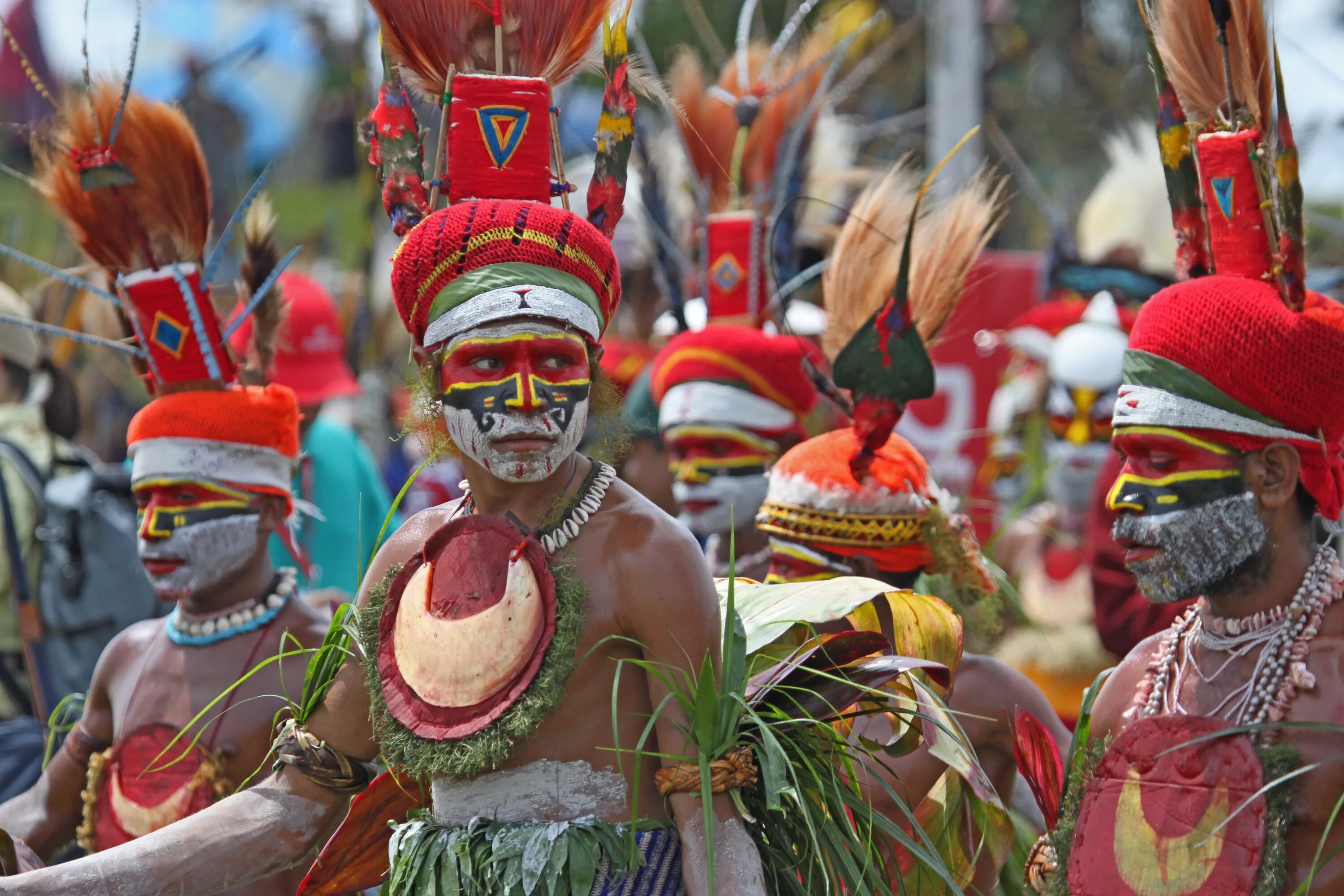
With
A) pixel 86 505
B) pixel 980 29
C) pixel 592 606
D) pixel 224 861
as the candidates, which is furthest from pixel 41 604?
pixel 980 29

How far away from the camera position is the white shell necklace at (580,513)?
9.73 ft

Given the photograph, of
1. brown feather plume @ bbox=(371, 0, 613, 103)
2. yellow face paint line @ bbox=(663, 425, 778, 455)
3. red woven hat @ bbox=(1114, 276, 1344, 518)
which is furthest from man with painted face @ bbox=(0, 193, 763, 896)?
yellow face paint line @ bbox=(663, 425, 778, 455)

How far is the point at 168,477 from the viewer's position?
4312 millimetres

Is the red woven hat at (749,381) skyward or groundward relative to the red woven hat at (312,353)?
groundward

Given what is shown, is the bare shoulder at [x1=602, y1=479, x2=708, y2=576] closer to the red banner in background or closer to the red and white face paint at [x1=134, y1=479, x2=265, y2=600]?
the red and white face paint at [x1=134, y1=479, x2=265, y2=600]

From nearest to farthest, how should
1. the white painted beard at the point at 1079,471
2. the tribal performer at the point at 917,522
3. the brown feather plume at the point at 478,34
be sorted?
1. the brown feather plume at the point at 478,34
2. the tribal performer at the point at 917,522
3. the white painted beard at the point at 1079,471

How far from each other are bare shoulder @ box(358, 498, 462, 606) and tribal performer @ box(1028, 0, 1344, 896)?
50.5 inches

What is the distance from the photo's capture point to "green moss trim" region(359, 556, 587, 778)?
9.31 ft

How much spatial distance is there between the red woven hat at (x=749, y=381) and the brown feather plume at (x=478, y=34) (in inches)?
93.9

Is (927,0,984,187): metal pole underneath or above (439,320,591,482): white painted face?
above

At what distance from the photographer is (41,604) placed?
5586mm

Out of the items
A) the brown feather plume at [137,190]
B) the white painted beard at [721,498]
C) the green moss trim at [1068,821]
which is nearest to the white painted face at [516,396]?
the green moss trim at [1068,821]

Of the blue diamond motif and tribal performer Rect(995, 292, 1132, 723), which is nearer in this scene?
the blue diamond motif

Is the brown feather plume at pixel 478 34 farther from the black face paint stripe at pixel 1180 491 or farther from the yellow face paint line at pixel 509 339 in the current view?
the black face paint stripe at pixel 1180 491
